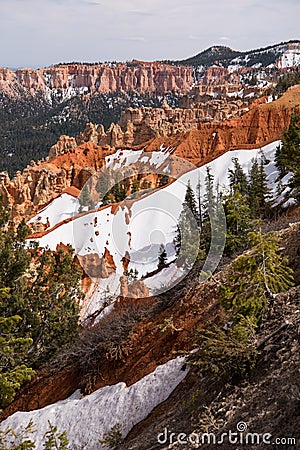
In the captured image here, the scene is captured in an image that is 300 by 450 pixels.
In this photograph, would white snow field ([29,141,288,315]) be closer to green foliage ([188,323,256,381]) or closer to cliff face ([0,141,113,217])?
green foliage ([188,323,256,381])

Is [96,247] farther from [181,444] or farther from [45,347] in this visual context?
[181,444]

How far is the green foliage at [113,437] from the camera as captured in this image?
847cm

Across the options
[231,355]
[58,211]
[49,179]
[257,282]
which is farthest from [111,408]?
[49,179]

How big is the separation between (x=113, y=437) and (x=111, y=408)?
115 cm

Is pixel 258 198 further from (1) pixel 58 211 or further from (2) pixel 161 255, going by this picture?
(1) pixel 58 211

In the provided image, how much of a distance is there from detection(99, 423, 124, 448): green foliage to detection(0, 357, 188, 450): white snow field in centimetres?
22

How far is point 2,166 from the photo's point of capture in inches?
4843

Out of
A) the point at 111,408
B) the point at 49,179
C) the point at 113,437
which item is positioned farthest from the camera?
the point at 49,179

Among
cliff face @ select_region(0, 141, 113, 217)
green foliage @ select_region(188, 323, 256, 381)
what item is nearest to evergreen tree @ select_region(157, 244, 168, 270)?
green foliage @ select_region(188, 323, 256, 381)

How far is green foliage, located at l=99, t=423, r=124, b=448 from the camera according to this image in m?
8.47

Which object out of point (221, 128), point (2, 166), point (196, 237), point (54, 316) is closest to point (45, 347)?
point (54, 316)

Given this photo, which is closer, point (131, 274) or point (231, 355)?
point (231, 355)

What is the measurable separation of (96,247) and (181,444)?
39.5 feet

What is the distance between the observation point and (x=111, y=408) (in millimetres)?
9750
